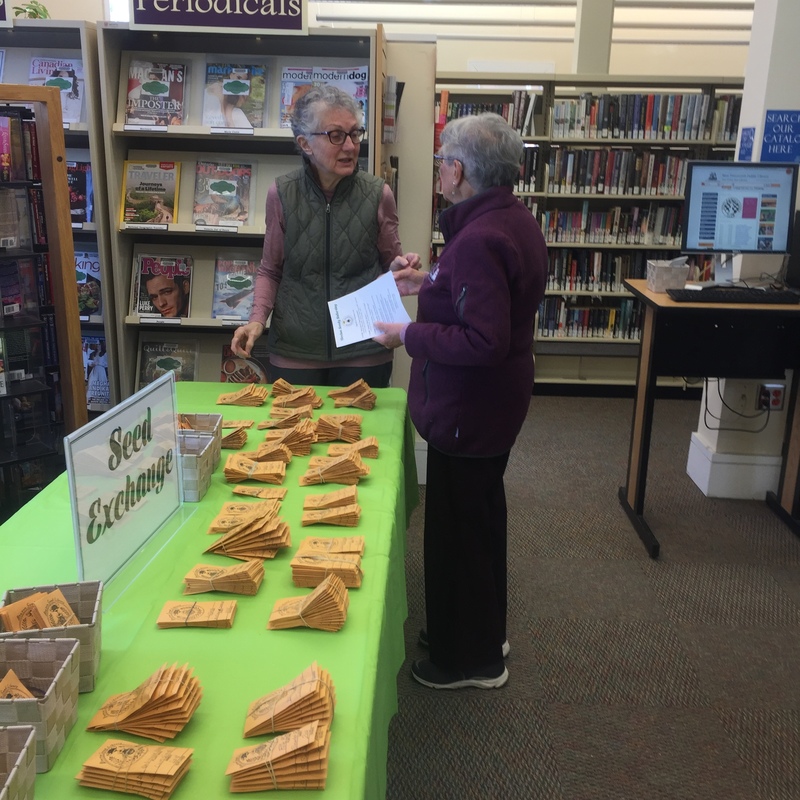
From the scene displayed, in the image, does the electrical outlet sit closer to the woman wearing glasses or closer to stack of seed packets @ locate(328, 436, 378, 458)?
the woman wearing glasses

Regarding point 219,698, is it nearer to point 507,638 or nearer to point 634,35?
point 507,638

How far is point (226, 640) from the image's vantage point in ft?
3.80

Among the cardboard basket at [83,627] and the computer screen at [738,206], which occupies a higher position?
the computer screen at [738,206]

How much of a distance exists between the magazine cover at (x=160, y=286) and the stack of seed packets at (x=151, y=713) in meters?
2.54

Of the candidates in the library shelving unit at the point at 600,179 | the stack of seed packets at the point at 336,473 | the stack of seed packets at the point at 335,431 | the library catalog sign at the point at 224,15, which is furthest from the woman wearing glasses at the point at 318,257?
the library shelving unit at the point at 600,179

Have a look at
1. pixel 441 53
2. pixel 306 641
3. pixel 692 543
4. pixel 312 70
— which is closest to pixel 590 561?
pixel 692 543

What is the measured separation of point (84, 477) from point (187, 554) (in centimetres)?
31

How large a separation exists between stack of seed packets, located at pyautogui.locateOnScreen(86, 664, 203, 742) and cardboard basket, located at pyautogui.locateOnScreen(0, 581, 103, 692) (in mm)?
73

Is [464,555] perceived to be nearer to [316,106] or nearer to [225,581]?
[225,581]

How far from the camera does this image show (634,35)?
731cm

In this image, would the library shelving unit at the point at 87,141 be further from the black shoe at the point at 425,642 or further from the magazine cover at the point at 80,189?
the black shoe at the point at 425,642

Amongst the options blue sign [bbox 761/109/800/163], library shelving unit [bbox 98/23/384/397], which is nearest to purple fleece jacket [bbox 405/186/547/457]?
library shelving unit [bbox 98/23/384/397]

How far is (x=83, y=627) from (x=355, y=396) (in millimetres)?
1303

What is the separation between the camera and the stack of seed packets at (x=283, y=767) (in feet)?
2.89
